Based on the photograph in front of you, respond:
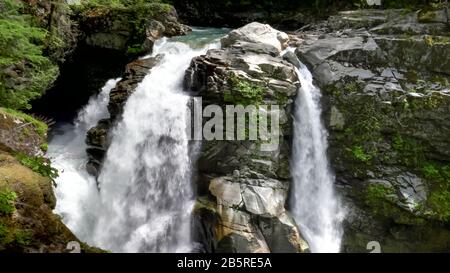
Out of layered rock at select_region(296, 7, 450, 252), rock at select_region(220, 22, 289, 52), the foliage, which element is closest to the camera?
the foliage

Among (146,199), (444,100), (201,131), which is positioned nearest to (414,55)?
(444,100)

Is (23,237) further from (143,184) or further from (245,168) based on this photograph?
(245,168)

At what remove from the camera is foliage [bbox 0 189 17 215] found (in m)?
6.20

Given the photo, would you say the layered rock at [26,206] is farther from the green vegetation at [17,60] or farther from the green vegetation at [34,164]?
the green vegetation at [17,60]

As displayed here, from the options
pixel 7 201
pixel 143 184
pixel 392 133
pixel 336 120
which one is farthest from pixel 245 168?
pixel 7 201

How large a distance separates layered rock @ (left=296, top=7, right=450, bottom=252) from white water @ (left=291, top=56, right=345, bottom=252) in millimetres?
296

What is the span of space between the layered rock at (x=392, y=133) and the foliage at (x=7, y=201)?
795cm

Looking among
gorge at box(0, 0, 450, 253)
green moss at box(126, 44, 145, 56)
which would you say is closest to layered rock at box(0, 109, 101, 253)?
gorge at box(0, 0, 450, 253)

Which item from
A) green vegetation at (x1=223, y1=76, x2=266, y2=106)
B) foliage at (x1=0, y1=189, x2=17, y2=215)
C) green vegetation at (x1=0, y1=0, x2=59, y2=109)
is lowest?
foliage at (x1=0, y1=189, x2=17, y2=215)

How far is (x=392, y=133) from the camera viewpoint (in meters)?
10.4

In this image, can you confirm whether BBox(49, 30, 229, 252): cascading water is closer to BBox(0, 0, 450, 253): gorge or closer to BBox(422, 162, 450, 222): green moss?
BBox(0, 0, 450, 253): gorge

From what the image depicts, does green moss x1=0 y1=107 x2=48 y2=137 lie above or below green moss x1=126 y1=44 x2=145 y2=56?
below

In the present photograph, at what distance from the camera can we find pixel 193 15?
19.8 m

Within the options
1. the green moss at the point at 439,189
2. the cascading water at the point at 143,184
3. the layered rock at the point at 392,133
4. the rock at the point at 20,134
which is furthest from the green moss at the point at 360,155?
the rock at the point at 20,134
